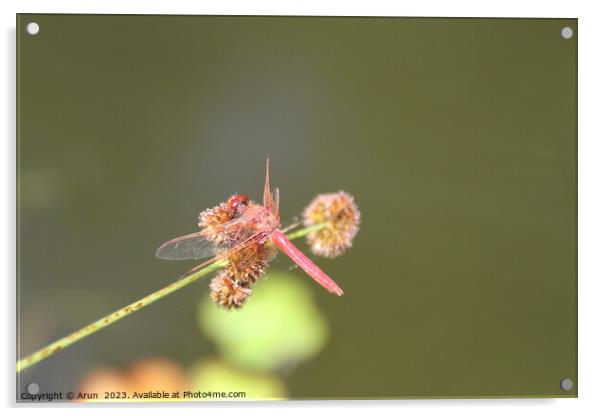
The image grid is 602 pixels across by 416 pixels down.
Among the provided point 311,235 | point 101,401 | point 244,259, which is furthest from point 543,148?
point 101,401

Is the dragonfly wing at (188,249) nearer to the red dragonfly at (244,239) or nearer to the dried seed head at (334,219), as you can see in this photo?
the red dragonfly at (244,239)

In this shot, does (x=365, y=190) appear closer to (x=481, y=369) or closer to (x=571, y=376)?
(x=481, y=369)

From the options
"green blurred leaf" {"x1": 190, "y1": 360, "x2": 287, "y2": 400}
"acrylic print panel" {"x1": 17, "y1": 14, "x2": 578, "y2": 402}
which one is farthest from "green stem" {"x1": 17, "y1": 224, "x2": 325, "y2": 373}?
"green blurred leaf" {"x1": 190, "y1": 360, "x2": 287, "y2": 400}

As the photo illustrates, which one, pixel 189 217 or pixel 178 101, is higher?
pixel 178 101

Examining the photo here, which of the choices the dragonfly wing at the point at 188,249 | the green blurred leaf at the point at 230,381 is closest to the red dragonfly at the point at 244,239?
the dragonfly wing at the point at 188,249

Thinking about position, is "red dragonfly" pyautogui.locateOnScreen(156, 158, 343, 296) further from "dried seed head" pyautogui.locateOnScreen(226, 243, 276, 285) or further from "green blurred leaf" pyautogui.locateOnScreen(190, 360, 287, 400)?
"green blurred leaf" pyautogui.locateOnScreen(190, 360, 287, 400)

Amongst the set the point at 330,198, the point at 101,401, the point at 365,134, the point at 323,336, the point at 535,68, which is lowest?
the point at 101,401
